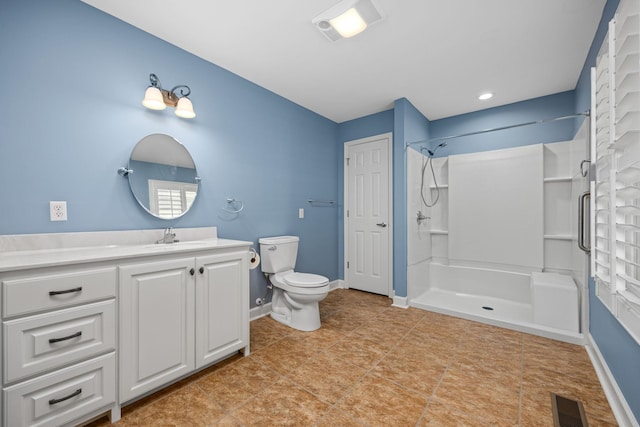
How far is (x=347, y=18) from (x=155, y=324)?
222 cm

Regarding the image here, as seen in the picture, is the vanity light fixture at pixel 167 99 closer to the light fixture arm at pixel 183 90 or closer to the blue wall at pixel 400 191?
the light fixture arm at pixel 183 90

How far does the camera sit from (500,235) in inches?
121

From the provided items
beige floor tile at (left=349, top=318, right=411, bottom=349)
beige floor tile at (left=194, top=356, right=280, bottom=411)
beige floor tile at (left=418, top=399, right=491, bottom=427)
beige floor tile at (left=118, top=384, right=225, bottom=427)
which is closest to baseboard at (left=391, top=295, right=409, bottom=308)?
beige floor tile at (left=349, top=318, right=411, bottom=349)

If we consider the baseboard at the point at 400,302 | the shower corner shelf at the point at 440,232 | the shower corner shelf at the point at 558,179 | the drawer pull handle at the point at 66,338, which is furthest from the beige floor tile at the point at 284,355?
the shower corner shelf at the point at 558,179

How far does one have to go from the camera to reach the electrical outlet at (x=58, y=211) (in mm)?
1526

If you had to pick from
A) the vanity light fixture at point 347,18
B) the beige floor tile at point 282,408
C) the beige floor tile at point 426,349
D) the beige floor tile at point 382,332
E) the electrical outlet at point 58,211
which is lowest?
the beige floor tile at point 382,332

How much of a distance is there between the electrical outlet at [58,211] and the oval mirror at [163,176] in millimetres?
370

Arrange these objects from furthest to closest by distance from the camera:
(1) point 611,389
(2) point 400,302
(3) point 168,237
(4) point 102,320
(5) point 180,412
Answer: (2) point 400,302 < (3) point 168,237 < (1) point 611,389 < (5) point 180,412 < (4) point 102,320

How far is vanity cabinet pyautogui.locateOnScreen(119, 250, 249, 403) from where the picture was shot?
137cm

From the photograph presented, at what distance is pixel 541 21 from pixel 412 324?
2.57 meters

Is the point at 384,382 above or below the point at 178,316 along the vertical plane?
below

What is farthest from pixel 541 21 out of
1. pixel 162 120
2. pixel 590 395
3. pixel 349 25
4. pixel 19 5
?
pixel 19 5

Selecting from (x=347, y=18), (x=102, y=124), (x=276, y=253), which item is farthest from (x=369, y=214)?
(x=102, y=124)

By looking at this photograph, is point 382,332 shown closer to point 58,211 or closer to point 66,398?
point 66,398
